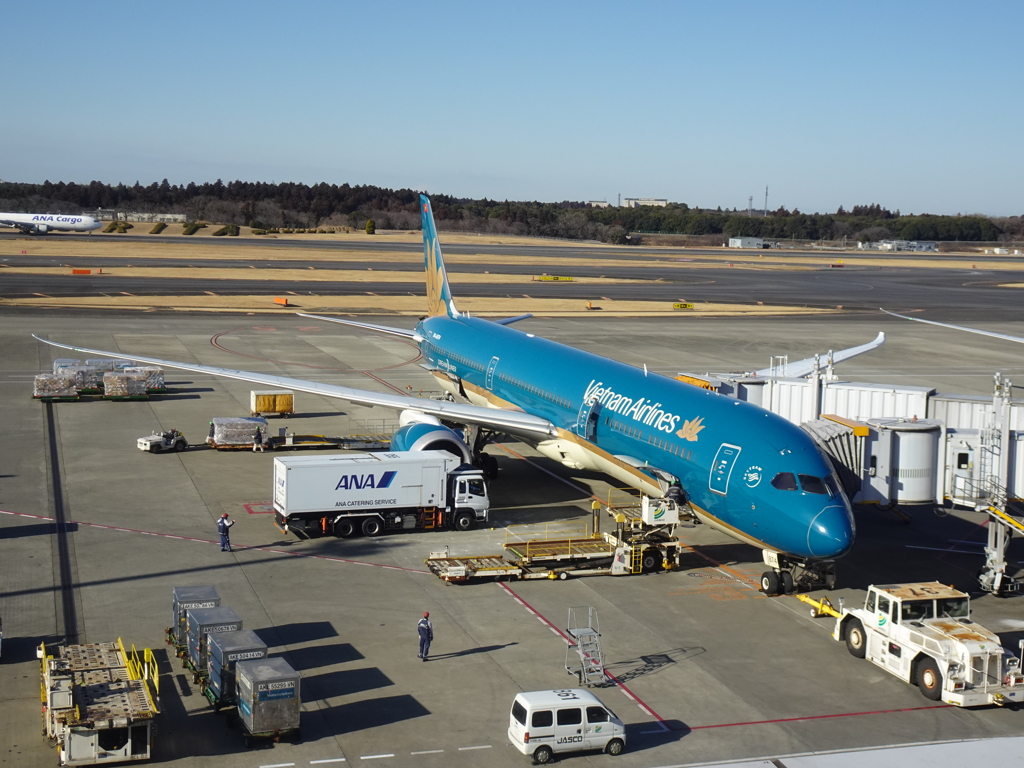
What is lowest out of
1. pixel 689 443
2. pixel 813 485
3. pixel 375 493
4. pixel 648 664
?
pixel 648 664

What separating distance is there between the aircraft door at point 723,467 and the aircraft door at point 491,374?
15208 mm

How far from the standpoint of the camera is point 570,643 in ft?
81.7

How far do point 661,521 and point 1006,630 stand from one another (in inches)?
368

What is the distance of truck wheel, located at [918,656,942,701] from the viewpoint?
74.4 feet

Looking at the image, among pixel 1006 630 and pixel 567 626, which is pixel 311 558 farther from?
pixel 1006 630

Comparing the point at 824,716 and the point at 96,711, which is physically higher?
the point at 96,711

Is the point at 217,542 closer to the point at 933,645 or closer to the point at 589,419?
the point at 589,419

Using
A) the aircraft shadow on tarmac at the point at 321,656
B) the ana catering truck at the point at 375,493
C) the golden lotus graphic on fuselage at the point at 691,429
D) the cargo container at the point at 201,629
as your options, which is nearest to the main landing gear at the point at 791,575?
the golden lotus graphic on fuselage at the point at 691,429

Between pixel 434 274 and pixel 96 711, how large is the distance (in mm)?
36800

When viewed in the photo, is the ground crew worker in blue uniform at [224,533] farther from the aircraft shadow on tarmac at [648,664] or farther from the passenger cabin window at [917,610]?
the passenger cabin window at [917,610]

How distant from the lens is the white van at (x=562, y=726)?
63.2 ft

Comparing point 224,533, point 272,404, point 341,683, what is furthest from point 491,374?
point 341,683

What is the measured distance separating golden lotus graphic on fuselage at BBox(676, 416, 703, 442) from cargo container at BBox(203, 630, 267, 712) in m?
13.8

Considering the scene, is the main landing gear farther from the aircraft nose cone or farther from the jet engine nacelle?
the jet engine nacelle
